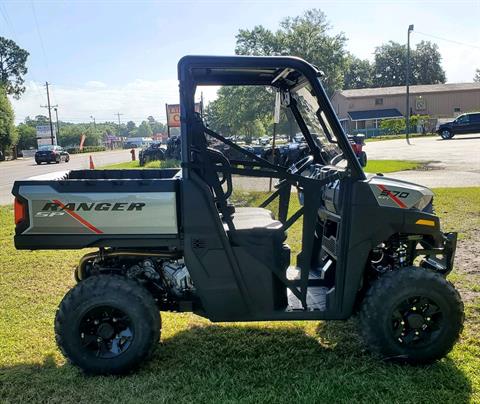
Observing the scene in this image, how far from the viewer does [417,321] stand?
349 centimetres

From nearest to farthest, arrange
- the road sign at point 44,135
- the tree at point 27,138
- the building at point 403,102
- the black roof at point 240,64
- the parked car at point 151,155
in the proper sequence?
the black roof at point 240,64 < the parked car at point 151,155 < the road sign at point 44,135 < the building at point 403,102 < the tree at point 27,138

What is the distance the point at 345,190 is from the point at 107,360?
2.08 metres

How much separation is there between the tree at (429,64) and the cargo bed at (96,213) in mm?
96010

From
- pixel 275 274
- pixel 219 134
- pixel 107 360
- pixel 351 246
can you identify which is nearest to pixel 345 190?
pixel 351 246

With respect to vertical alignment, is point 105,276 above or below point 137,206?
below

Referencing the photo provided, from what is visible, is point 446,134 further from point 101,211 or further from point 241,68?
point 101,211

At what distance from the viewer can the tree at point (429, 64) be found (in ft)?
294

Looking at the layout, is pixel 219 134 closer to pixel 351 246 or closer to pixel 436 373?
pixel 351 246

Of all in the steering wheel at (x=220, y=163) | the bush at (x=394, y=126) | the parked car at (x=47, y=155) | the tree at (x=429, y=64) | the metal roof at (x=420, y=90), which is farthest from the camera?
the tree at (x=429, y=64)

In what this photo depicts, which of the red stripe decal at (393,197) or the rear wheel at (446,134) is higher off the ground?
the rear wheel at (446,134)

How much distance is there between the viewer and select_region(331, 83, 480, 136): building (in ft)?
209

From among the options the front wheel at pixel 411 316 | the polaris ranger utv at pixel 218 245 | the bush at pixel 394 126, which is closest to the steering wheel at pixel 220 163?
the polaris ranger utv at pixel 218 245

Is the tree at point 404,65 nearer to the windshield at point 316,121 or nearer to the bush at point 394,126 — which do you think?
the bush at point 394,126

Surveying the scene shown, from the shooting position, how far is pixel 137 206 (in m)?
3.35
